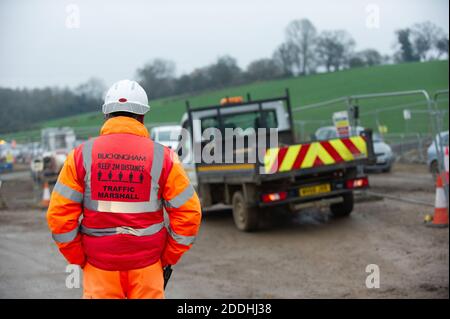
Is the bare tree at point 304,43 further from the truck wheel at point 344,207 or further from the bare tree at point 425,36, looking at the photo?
the truck wheel at point 344,207

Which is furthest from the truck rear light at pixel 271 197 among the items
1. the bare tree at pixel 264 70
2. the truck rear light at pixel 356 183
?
the bare tree at pixel 264 70

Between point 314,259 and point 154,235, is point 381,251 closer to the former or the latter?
point 314,259

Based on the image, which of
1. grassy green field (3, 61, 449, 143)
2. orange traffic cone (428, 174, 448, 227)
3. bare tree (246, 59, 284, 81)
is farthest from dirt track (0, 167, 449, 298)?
bare tree (246, 59, 284, 81)

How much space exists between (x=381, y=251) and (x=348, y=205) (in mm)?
2511

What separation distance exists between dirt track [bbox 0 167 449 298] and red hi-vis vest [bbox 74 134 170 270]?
3.46 metres

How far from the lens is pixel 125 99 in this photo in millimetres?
3555

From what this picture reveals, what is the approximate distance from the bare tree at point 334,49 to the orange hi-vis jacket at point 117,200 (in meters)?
34.8

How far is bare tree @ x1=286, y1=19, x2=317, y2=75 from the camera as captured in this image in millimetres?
37594

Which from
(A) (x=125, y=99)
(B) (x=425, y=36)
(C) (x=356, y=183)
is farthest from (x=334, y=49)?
(A) (x=125, y=99)

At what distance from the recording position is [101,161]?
11.3 ft

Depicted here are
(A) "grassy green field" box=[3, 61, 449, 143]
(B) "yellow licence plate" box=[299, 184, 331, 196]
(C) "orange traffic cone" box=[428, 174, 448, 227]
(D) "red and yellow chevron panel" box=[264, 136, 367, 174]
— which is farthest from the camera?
(A) "grassy green field" box=[3, 61, 449, 143]

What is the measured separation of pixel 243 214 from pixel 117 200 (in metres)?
7.18

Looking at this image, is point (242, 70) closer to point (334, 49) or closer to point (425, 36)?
point (334, 49)

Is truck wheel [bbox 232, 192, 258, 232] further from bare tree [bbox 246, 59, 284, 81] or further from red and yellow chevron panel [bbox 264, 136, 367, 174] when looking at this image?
bare tree [bbox 246, 59, 284, 81]
